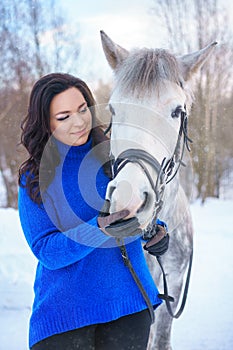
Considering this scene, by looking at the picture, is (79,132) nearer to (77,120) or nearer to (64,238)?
(77,120)

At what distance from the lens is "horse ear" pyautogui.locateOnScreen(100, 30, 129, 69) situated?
187cm

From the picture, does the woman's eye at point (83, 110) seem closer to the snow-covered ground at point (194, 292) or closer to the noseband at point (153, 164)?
the noseband at point (153, 164)

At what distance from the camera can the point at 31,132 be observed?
1724mm

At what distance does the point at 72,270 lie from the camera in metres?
1.60

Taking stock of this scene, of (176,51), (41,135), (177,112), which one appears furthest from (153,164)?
(176,51)

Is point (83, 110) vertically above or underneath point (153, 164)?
above

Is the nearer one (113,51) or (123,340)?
(123,340)

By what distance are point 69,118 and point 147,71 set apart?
1.23 ft

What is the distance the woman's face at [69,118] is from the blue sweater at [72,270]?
125mm

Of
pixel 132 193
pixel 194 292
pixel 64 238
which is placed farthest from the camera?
pixel 194 292

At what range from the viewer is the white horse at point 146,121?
137 cm

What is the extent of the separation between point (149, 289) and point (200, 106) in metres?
8.53

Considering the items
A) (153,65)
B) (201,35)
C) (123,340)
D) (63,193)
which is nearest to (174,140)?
(153,65)

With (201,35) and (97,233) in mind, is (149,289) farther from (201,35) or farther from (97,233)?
(201,35)
